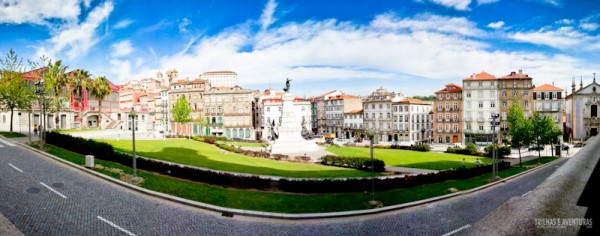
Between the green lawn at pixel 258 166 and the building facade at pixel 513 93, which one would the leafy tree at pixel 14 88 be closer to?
the green lawn at pixel 258 166

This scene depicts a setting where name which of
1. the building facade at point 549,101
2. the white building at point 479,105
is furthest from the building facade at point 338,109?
the building facade at point 549,101

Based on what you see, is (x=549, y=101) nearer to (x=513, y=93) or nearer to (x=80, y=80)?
(x=513, y=93)

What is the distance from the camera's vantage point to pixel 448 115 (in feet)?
222

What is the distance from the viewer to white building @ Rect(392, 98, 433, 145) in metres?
72.6

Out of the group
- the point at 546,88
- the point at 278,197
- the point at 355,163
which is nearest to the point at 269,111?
the point at 355,163

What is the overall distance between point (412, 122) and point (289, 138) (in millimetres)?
42361

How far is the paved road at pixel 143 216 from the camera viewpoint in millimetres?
11203

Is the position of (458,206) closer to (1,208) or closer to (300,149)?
(1,208)

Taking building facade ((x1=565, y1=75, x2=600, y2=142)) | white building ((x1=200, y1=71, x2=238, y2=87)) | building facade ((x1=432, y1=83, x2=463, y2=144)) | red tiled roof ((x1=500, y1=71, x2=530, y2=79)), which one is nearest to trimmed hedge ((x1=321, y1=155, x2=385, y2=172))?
building facade ((x1=432, y1=83, x2=463, y2=144))

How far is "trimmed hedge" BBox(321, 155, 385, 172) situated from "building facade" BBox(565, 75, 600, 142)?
184 ft

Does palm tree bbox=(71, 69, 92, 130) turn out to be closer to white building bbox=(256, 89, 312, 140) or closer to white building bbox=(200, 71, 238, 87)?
white building bbox=(256, 89, 312, 140)

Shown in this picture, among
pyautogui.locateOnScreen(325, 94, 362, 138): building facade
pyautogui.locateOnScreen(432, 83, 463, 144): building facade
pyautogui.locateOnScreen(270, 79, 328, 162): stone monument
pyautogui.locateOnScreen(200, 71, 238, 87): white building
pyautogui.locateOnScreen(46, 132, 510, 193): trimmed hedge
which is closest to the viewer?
pyautogui.locateOnScreen(46, 132, 510, 193): trimmed hedge

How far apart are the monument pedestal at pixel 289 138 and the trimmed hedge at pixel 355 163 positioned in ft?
27.5

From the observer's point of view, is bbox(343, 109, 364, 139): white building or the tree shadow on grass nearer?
the tree shadow on grass
